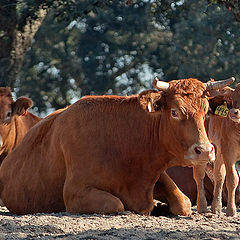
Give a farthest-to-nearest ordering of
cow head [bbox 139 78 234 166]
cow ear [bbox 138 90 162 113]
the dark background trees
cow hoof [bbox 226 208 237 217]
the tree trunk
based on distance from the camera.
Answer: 1. the dark background trees
2. the tree trunk
3. cow hoof [bbox 226 208 237 217]
4. cow ear [bbox 138 90 162 113]
5. cow head [bbox 139 78 234 166]

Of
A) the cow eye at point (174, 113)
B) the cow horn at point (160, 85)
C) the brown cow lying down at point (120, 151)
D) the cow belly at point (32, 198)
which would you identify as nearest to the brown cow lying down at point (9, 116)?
the cow belly at point (32, 198)

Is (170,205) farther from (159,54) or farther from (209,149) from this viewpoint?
(159,54)

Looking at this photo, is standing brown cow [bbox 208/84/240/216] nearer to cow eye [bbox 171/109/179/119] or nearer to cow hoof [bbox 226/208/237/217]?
cow hoof [bbox 226/208/237/217]

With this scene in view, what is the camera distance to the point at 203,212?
8297mm

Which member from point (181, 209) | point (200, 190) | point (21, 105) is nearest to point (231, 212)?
point (200, 190)

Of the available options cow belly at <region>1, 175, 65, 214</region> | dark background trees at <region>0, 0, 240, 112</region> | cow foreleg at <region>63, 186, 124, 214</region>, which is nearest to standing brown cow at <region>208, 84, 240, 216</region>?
cow foreleg at <region>63, 186, 124, 214</region>

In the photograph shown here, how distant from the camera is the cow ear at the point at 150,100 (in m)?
7.78

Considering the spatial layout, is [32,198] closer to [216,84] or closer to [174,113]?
[174,113]

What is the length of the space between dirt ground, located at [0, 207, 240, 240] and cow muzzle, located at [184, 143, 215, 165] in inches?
24.5

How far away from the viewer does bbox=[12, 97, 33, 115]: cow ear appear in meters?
11.3

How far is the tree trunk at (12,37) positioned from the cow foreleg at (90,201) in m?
8.31

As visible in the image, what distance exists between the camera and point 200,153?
725 cm

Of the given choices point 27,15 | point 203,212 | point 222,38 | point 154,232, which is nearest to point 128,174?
point 203,212

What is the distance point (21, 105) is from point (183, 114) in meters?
4.43
